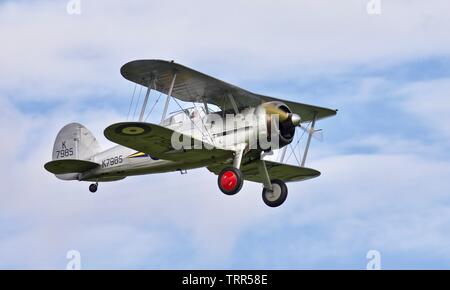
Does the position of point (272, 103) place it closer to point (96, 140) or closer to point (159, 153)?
point (159, 153)

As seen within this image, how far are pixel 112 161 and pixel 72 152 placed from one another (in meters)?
1.97

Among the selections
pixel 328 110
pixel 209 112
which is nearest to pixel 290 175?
pixel 328 110

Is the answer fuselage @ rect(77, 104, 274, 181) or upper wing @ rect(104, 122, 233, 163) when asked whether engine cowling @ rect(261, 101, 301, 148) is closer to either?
fuselage @ rect(77, 104, 274, 181)

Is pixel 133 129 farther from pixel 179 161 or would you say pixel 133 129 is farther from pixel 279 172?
pixel 279 172

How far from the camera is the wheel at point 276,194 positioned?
2147 cm

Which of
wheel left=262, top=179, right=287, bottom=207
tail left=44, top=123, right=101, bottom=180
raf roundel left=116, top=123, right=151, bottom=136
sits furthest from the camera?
tail left=44, top=123, right=101, bottom=180

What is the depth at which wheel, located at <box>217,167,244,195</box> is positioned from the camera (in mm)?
19625

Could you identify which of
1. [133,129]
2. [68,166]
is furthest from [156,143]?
[68,166]

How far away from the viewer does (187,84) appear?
20.3 m

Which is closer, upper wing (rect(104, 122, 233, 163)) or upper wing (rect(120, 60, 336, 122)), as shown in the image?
upper wing (rect(104, 122, 233, 163))

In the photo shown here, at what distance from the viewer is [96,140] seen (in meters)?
23.6

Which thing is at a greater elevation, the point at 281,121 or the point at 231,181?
the point at 281,121

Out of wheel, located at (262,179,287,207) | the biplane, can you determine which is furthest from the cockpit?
wheel, located at (262,179,287,207)

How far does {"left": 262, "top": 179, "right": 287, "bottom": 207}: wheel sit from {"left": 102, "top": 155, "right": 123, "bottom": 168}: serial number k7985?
3.56m
